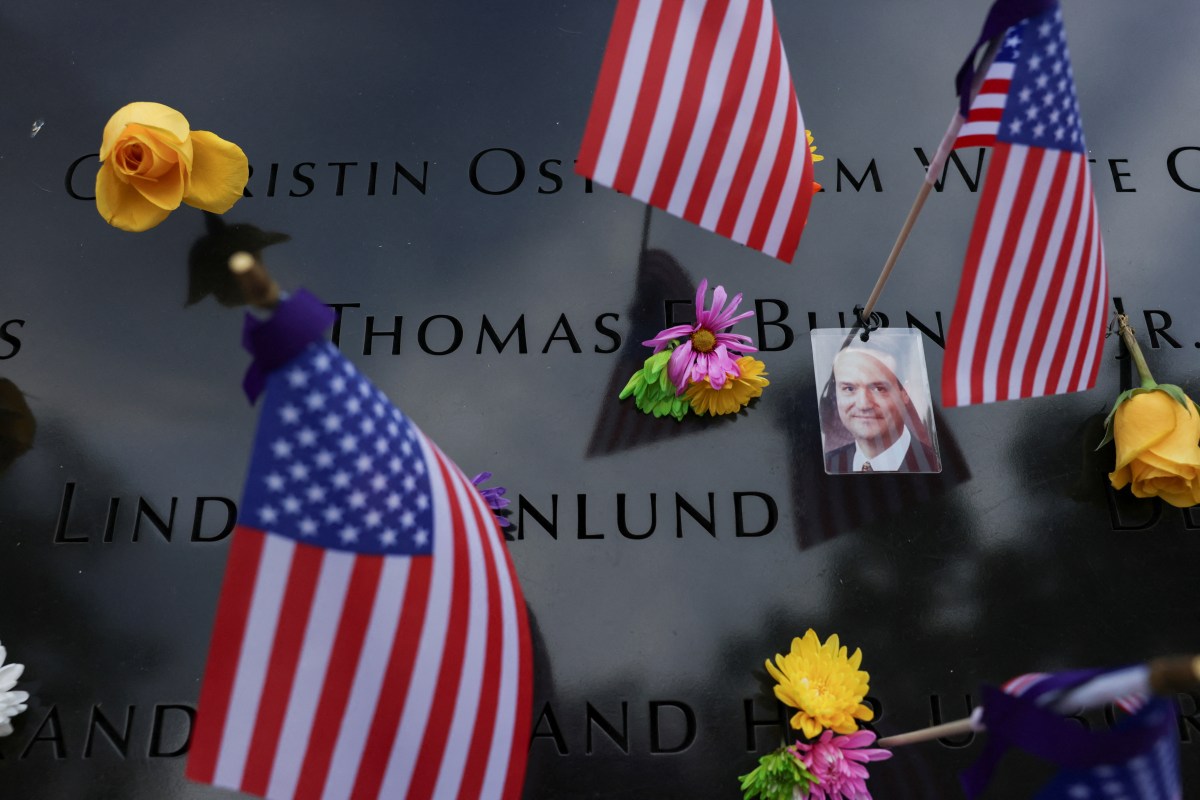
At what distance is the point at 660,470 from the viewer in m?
5.06

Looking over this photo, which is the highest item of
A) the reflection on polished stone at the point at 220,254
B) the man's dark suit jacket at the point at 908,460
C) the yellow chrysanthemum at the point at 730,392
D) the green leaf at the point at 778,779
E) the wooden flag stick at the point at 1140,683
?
the reflection on polished stone at the point at 220,254

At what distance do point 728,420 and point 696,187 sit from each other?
122 centimetres

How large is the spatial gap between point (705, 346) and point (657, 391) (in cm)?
33

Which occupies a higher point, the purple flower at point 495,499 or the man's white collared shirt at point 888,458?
the man's white collared shirt at point 888,458

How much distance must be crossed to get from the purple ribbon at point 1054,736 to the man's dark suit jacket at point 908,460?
6.45 ft

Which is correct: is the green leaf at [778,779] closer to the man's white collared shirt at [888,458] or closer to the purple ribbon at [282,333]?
the man's white collared shirt at [888,458]

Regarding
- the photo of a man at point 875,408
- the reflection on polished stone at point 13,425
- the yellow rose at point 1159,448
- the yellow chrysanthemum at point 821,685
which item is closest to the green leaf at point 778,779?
the yellow chrysanthemum at point 821,685

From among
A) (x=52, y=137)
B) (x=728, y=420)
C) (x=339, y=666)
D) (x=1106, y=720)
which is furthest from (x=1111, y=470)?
(x=52, y=137)

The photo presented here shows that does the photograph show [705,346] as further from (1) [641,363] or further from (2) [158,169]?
(2) [158,169]

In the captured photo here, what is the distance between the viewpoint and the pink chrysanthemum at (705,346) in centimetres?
502

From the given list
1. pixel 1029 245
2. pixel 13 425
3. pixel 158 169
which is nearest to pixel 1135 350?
pixel 1029 245

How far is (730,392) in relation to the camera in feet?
→ 16.8

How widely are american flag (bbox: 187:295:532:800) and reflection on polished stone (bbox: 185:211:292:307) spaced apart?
249 cm

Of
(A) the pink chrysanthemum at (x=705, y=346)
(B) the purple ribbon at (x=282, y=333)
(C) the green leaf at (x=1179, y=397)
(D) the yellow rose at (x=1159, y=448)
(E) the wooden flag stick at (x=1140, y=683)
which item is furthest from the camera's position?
(A) the pink chrysanthemum at (x=705, y=346)
